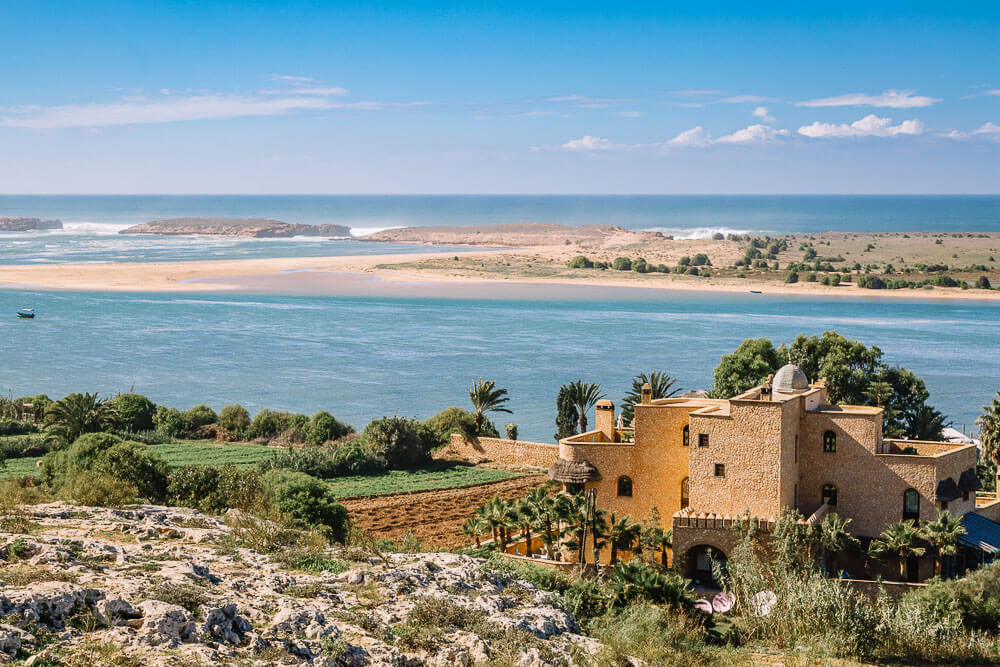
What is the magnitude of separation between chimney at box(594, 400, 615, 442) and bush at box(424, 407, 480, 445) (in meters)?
14.3

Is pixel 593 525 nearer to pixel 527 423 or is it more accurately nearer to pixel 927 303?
pixel 527 423

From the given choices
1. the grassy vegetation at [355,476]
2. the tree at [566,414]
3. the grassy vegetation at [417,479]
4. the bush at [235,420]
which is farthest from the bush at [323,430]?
the tree at [566,414]

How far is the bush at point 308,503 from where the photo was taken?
23.3 metres

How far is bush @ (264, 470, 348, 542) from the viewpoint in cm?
2334

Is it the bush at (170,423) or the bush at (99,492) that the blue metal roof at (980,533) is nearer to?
the bush at (99,492)

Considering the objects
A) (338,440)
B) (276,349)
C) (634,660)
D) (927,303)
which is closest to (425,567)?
(634,660)

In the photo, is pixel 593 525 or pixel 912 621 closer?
pixel 912 621

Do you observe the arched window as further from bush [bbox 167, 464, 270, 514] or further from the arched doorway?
bush [bbox 167, 464, 270, 514]

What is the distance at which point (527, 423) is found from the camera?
4662 cm

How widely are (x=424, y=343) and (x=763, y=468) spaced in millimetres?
47314

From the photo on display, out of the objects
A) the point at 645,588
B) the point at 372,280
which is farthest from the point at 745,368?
the point at 372,280

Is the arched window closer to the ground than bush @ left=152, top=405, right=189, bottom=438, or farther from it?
farther from it

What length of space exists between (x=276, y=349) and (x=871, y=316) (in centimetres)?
4466

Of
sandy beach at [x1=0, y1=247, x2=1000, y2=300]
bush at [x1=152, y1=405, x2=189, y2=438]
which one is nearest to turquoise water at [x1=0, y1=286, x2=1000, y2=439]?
sandy beach at [x1=0, y1=247, x2=1000, y2=300]
